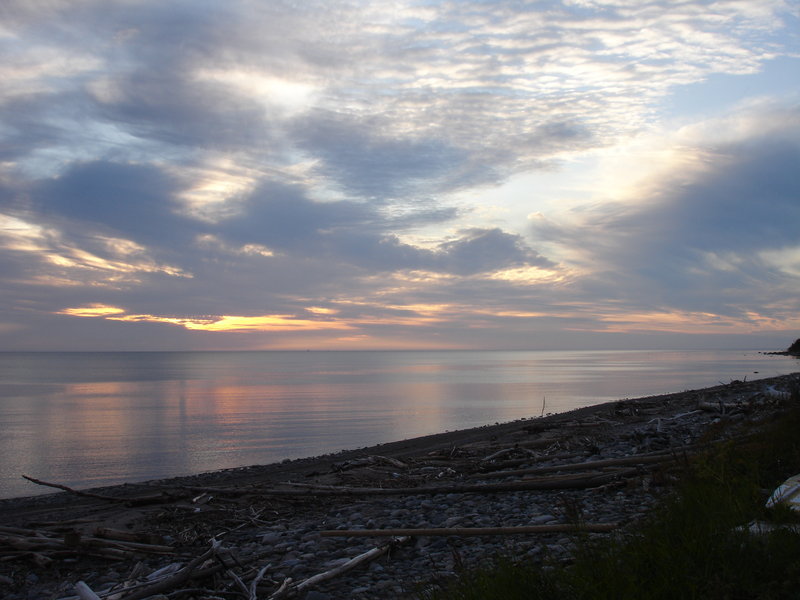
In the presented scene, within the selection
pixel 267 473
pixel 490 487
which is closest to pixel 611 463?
pixel 490 487

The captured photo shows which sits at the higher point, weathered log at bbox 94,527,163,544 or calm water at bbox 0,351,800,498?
weathered log at bbox 94,527,163,544

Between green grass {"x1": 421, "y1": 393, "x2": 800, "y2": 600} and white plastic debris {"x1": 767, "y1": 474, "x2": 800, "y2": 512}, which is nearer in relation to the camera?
green grass {"x1": 421, "y1": 393, "x2": 800, "y2": 600}

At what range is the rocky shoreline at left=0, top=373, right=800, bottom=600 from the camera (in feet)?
23.9

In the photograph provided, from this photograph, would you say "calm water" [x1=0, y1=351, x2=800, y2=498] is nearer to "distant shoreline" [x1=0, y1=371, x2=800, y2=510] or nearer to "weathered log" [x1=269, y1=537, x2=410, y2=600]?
"distant shoreline" [x1=0, y1=371, x2=800, y2=510]

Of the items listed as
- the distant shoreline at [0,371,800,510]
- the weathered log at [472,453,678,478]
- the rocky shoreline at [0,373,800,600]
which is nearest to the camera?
the rocky shoreline at [0,373,800,600]

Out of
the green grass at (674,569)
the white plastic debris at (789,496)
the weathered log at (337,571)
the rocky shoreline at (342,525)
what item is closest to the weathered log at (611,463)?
the rocky shoreline at (342,525)

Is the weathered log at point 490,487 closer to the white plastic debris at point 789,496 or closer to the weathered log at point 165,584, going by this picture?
the white plastic debris at point 789,496

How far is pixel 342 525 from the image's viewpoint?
33.4 ft

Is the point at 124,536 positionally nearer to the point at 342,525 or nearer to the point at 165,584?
the point at 165,584

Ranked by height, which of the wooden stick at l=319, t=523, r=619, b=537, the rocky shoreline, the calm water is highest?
the wooden stick at l=319, t=523, r=619, b=537

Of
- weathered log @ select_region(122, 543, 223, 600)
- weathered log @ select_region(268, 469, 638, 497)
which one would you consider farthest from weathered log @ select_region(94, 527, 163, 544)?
weathered log @ select_region(268, 469, 638, 497)

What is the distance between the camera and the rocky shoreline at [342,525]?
7.27 metres

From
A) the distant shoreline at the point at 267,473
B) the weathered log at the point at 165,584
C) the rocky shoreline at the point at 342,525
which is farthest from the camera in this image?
the distant shoreline at the point at 267,473

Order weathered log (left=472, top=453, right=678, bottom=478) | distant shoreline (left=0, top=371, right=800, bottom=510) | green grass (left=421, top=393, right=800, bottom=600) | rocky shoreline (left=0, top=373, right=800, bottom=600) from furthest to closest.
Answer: distant shoreline (left=0, top=371, right=800, bottom=510) → weathered log (left=472, top=453, right=678, bottom=478) → rocky shoreline (left=0, top=373, right=800, bottom=600) → green grass (left=421, top=393, right=800, bottom=600)
